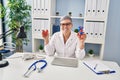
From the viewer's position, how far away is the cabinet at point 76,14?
2258 millimetres

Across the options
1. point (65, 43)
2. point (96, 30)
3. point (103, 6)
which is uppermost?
point (103, 6)

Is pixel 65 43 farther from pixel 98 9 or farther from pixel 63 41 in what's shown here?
pixel 98 9

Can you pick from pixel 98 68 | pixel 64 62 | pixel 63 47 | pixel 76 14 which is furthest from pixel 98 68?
pixel 76 14

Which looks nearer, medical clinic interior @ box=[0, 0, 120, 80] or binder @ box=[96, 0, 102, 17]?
medical clinic interior @ box=[0, 0, 120, 80]

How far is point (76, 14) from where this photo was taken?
270 centimetres

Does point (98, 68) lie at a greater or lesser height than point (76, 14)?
lesser

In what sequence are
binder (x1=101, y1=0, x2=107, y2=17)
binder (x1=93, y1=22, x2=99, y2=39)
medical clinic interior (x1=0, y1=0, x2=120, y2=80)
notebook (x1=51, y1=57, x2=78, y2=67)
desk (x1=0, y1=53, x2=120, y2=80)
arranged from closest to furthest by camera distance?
desk (x1=0, y1=53, x2=120, y2=80)
medical clinic interior (x1=0, y1=0, x2=120, y2=80)
notebook (x1=51, y1=57, x2=78, y2=67)
binder (x1=101, y1=0, x2=107, y2=17)
binder (x1=93, y1=22, x2=99, y2=39)

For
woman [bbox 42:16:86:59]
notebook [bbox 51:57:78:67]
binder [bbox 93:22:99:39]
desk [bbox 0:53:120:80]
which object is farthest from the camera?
binder [bbox 93:22:99:39]

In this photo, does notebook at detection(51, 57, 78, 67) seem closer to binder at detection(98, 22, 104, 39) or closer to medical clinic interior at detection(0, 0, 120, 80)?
medical clinic interior at detection(0, 0, 120, 80)

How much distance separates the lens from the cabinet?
2.26 metres

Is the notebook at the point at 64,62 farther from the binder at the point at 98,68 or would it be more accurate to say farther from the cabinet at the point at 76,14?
the cabinet at the point at 76,14

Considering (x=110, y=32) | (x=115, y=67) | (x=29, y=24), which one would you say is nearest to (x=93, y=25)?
(x=110, y=32)

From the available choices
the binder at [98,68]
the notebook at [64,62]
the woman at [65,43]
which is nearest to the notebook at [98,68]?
the binder at [98,68]

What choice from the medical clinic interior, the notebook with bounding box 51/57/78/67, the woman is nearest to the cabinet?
the medical clinic interior
